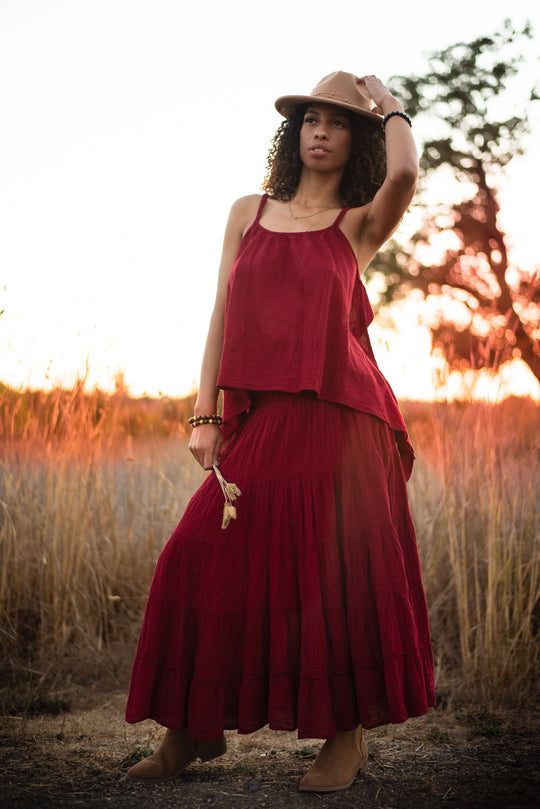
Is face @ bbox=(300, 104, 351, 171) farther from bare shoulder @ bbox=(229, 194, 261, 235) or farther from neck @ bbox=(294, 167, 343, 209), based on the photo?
bare shoulder @ bbox=(229, 194, 261, 235)

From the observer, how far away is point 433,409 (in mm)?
3521

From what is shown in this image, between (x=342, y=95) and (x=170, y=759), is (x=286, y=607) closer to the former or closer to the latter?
(x=170, y=759)

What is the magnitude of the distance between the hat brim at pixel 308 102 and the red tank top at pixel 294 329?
16.7 inches

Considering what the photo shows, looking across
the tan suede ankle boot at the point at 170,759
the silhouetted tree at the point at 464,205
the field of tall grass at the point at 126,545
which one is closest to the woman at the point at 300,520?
the tan suede ankle boot at the point at 170,759

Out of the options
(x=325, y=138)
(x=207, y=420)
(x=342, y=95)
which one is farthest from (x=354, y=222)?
(x=207, y=420)

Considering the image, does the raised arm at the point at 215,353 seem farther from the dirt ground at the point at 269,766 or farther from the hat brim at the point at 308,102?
the dirt ground at the point at 269,766

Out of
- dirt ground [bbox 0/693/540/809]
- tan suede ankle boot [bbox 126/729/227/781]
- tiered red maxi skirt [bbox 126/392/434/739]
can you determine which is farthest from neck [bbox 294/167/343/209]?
dirt ground [bbox 0/693/540/809]

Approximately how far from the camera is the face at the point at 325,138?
2.22 metres

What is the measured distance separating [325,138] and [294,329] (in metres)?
0.65

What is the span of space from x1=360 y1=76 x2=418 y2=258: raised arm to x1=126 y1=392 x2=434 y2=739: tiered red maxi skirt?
0.63 m

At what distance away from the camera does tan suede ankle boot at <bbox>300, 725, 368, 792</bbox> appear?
1.90 metres

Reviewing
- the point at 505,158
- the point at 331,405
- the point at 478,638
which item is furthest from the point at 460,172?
the point at 331,405

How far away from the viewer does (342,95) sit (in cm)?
223

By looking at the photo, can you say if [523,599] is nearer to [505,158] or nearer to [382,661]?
[382,661]
